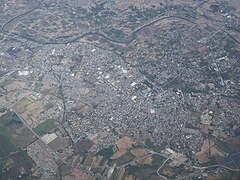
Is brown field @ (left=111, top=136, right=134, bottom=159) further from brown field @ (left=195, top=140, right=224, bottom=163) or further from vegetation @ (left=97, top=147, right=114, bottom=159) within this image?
brown field @ (left=195, top=140, right=224, bottom=163)

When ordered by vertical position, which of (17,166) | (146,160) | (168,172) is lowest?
(17,166)

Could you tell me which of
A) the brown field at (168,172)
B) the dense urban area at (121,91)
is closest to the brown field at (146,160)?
the dense urban area at (121,91)

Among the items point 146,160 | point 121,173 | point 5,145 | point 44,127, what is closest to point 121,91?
point 44,127

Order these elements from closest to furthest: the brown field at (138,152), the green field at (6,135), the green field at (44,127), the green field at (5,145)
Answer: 1. the brown field at (138,152)
2. the green field at (5,145)
3. the green field at (6,135)
4. the green field at (44,127)

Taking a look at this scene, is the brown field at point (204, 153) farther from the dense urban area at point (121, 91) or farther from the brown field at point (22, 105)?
the brown field at point (22, 105)

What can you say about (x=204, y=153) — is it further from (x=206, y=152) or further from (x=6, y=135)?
(x=6, y=135)

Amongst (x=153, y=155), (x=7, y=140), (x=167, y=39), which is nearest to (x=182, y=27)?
(x=167, y=39)
